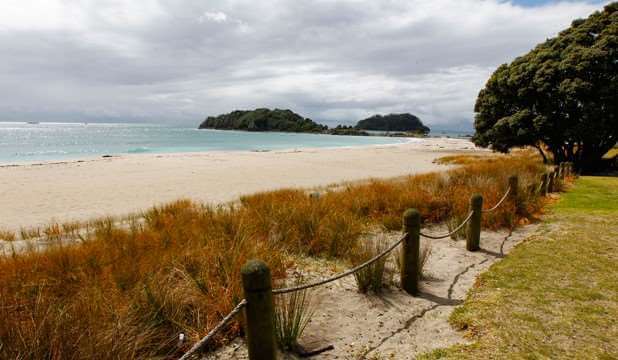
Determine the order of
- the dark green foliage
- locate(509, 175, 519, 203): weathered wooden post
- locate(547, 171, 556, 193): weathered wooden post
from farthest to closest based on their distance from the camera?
the dark green foliage
locate(547, 171, 556, 193): weathered wooden post
locate(509, 175, 519, 203): weathered wooden post

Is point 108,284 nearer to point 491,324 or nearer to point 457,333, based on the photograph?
point 457,333

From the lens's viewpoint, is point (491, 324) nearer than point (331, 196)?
Yes

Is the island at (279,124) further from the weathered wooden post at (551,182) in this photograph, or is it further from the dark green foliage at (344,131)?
the weathered wooden post at (551,182)

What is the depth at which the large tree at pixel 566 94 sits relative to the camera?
1595cm

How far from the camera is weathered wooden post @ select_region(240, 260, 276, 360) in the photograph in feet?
7.62

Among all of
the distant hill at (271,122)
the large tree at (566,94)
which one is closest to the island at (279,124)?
the distant hill at (271,122)

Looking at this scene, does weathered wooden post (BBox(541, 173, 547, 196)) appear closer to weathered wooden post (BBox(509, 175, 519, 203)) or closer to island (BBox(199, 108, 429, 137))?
weathered wooden post (BBox(509, 175, 519, 203))

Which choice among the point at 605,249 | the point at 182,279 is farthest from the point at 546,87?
the point at 182,279

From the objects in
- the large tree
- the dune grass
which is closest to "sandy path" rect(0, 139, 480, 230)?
the dune grass

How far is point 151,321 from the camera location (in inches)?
123

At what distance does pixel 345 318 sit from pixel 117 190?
43.7ft

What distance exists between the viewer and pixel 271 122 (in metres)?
158

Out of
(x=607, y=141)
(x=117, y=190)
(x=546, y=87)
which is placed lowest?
(x=117, y=190)

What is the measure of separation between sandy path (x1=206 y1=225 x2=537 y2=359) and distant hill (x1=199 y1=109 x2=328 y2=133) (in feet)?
472
